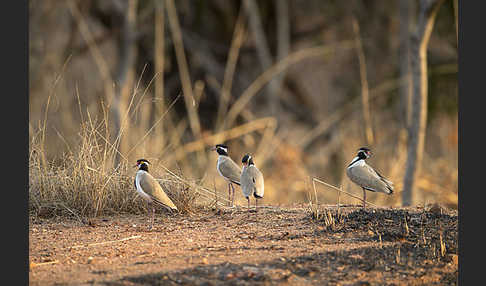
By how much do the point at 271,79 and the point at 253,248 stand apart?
7907 millimetres

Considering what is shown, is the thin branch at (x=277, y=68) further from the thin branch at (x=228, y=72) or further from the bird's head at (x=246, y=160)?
the bird's head at (x=246, y=160)

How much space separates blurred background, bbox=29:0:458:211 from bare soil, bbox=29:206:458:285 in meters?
4.02

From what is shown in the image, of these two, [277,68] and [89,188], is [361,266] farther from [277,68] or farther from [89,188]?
[277,68]

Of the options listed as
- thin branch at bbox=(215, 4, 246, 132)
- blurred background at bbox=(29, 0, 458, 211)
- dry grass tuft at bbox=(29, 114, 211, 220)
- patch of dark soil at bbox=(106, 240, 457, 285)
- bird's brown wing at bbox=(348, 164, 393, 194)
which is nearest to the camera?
patch of dark soil at bbox=(106, 240, 457, 285)

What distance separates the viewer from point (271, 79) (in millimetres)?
12219

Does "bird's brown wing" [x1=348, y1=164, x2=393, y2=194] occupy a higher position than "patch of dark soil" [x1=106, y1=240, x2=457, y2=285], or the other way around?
"bird's brown wing" [x1=348, y1=164, x2=393, y2=194]

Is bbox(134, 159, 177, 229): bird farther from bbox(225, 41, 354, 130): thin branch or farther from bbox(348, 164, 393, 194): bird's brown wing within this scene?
bbox(225, 41, 354, 130): thin branch

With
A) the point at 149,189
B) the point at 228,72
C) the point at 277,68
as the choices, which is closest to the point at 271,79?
the point at 277,68

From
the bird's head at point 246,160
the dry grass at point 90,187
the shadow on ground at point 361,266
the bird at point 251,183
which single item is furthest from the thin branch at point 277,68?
the shadow on ground at point 361,266

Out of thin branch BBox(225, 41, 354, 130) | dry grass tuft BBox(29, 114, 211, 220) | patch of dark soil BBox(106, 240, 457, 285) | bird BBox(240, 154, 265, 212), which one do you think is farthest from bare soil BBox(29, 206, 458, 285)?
thin branch BBox(225, 41, 354, 130)

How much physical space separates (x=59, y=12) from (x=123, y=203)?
10.9 m

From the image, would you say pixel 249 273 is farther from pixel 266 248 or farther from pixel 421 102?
pixel 421 102

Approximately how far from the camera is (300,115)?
582 inches

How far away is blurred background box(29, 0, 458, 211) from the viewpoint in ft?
35.4
